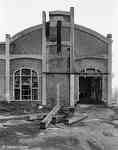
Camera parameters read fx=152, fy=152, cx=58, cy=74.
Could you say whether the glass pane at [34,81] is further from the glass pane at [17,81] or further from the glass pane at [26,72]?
the glass pane at [17,81]

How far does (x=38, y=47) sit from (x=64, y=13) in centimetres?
384

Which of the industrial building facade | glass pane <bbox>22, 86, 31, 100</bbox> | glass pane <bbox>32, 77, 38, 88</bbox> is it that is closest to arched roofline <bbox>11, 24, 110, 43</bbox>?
the industrial building facade

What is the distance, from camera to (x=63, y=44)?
A: 1347 cm

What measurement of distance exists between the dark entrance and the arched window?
4720 millimetres

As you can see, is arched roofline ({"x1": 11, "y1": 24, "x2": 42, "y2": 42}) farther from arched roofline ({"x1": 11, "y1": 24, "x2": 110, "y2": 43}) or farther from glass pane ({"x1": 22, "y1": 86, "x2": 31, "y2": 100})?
glass pane ({"x1": 22, "y1": 86, "x2": 31, "y2": 100})

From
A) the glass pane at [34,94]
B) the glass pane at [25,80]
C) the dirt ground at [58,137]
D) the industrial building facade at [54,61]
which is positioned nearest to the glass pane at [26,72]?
the industrial building facade at [54,61]

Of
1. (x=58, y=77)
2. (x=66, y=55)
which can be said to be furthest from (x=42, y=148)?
(x=66, y=55)

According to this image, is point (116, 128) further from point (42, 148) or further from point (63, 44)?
point (63, 44)

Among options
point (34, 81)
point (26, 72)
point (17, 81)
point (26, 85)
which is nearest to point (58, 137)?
point (34, 81)

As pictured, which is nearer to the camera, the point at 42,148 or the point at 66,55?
the point at 42,148

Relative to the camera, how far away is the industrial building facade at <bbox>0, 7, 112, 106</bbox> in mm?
13266

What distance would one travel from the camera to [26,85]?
13.5 meters

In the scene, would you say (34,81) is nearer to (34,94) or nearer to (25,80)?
(25,80)

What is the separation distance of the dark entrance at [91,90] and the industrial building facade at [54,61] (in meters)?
0.46
